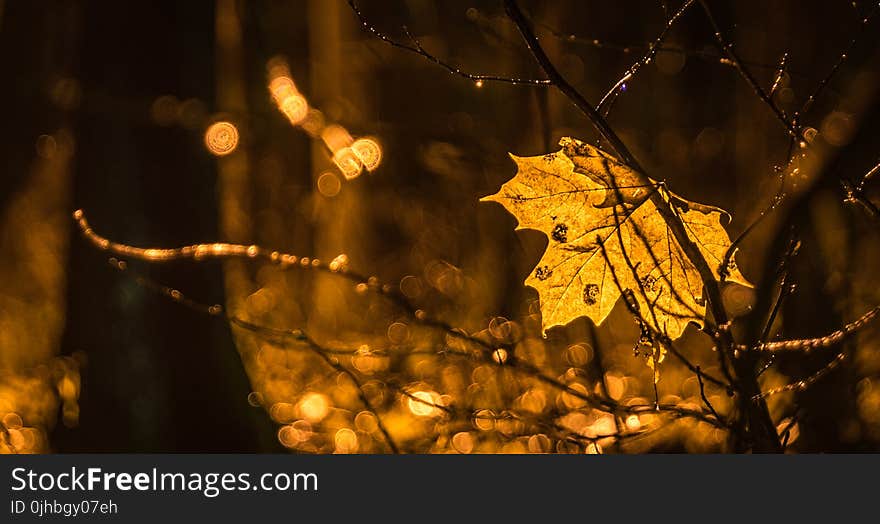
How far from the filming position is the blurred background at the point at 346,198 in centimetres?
142

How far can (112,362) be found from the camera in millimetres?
1671

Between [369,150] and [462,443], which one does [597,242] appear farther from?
[369,150]

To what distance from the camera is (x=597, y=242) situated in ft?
2.55

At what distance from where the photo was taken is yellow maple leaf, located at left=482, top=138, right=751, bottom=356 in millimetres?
764

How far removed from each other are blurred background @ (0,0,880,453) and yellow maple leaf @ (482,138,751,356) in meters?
0.55

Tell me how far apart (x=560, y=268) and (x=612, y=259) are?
0.24 feet

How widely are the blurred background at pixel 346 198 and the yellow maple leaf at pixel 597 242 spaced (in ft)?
1.80

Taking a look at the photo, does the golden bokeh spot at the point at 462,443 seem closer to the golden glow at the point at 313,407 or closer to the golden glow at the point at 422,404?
the golden glow at the point at 422,404

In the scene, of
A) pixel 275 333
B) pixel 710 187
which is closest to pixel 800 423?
pixel 710 187

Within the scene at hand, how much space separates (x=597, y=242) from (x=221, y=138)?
139 cm

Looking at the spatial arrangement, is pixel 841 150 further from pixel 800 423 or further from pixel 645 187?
pixel 800 423

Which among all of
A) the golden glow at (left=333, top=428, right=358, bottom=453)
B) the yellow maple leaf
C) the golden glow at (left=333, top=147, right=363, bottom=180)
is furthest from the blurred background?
the yellow maple leaf

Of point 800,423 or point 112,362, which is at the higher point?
point 112,362

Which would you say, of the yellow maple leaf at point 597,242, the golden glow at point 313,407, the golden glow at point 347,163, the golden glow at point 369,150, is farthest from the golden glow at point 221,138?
the yellow maple leaf at point 597,242
